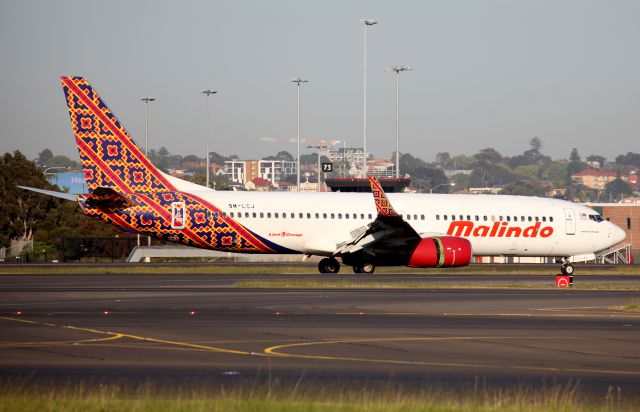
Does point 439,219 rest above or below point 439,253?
above

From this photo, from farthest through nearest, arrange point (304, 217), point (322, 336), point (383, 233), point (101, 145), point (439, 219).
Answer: point (439, 219)
point (304, 217)
point (383, 233)
point (101, 145)
point (322, 336)

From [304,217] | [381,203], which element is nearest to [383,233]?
[381,203]

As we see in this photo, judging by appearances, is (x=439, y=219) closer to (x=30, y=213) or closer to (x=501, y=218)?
(x=501, y=218)

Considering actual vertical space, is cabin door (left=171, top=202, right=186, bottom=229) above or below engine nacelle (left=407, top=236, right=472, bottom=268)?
above

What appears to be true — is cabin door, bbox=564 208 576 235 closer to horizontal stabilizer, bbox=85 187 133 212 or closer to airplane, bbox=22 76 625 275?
airplane, bbox=22 76 625 275

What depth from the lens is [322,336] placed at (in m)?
22.1

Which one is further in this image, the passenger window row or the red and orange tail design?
the passenger window row

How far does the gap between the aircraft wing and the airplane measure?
51mm

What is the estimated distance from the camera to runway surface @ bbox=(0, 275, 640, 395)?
16.7 m

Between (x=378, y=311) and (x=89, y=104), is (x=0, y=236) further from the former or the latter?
(x=378, y=311)

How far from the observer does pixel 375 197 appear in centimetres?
4691

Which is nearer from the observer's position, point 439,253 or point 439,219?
point 439,253

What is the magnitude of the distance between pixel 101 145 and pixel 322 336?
27198mm

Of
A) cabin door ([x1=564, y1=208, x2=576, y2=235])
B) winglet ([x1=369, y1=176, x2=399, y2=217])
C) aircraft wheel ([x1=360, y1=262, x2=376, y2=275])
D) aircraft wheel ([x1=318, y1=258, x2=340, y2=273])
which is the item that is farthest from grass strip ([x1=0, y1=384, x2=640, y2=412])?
cabin door ([x1=564, y1=208, x2=576, y2=235])
